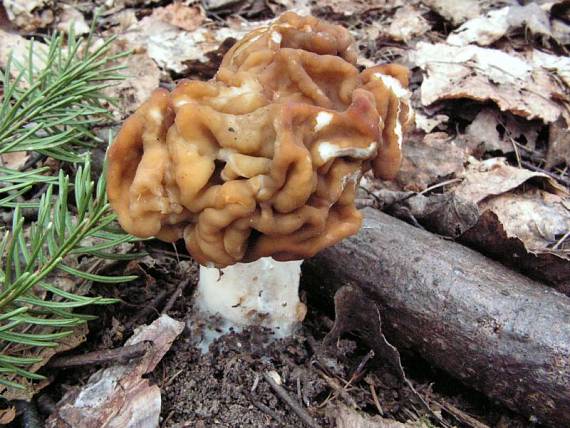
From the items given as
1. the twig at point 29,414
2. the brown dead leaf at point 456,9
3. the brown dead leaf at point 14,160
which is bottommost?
the twig at point 29,414

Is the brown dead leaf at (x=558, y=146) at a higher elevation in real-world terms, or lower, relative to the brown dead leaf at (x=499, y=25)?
lower

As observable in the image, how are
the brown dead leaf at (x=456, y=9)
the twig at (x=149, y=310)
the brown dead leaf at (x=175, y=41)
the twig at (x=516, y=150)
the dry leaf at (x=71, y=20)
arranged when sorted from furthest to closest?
the brown dead leaf at (x=456, y=9)
the dry leaf at (x=71, y=20)
the brown dead leaf at (x=175, y=41)
the twig at (x=516, y=150)
the twig at (x=149, y=310)

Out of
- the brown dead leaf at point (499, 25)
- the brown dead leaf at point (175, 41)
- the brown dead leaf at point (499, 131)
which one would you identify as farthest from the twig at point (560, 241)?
the brown dead leaf at point (175, 41)

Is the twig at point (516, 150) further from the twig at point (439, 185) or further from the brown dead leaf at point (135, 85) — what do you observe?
the brown dead leaf at point (135, 85)

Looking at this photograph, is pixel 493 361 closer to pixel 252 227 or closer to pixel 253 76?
pixel 252 227

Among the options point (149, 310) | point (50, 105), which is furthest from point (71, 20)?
point (149, 310)

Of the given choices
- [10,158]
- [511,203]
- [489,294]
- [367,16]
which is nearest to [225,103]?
[489,294]
